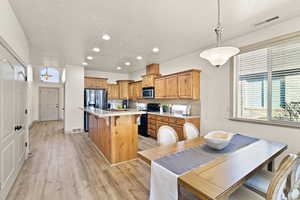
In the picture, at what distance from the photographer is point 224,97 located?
328 cm

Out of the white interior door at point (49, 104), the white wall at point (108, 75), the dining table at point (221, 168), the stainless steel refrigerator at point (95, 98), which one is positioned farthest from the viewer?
the white interior door at point (49, 104)

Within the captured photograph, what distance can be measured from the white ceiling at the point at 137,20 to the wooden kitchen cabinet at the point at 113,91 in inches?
121

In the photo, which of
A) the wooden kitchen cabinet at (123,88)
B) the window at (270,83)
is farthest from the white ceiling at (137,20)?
the wooden kitchen cabinet at (123,88)

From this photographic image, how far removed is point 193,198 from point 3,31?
11.3 feet

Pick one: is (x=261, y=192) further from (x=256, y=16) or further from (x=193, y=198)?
(x=256, y=16)

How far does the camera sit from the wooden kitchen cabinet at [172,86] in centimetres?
427

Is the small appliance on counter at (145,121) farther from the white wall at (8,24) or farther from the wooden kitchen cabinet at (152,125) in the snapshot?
the white wall at (8,24)

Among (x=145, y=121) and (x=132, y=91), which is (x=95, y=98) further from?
(x=145, y=121)

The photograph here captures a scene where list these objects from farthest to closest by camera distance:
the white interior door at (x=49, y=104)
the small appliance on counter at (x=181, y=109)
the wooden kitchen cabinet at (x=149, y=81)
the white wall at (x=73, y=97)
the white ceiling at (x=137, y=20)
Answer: the white interior door at (x=49, y=104)
the white wall at (x=73, y=97)
the wooden kitchen cabinet at (x=149, y=81)
the small appliance on counter at (x=181, y=109)
the white ceiling at (x=137, y=20)

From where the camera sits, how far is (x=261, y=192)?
1420mm

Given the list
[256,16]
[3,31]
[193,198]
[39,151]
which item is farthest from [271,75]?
[39,151]

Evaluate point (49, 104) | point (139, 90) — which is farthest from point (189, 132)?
point (49, 104)

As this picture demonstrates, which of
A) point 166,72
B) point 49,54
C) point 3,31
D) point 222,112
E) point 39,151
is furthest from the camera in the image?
point 166,72

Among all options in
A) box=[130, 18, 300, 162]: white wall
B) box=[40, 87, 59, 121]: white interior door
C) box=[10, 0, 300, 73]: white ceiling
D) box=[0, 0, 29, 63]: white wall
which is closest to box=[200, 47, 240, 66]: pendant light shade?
box=[10, 0, 300, 73]: white ceiling
